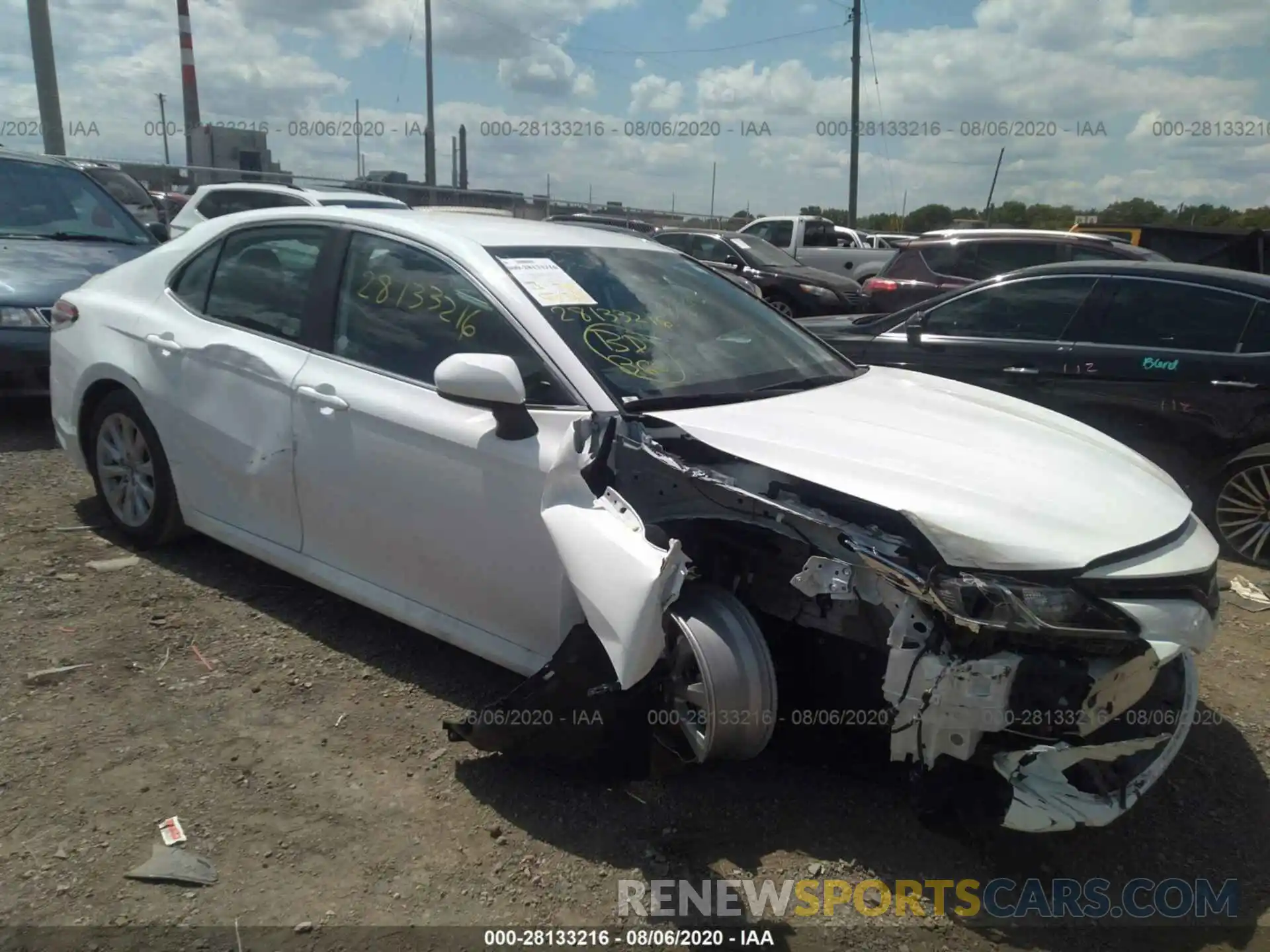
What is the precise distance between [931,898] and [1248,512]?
145 inches

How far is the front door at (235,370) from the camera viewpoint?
3.67 meters

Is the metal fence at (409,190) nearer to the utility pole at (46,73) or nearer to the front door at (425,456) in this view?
the utility pole at (46,73)

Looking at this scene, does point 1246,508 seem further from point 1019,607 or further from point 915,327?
point 1019,607

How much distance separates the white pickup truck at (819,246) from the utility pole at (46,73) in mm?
11196

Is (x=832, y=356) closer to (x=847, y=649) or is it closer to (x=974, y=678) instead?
(x=847, y=649)

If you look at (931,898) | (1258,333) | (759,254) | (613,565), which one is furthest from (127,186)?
(931,898)

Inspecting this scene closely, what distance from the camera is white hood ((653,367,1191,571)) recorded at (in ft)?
8.04

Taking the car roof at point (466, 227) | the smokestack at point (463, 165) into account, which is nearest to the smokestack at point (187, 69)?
the smokestack at point (463, 165)

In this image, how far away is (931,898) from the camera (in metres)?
2.60

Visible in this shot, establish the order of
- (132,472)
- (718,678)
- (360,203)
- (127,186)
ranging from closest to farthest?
(718,678) < (132,472) < (360,203) < (127,186)

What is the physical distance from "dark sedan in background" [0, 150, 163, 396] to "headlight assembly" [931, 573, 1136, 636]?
5.82 metres

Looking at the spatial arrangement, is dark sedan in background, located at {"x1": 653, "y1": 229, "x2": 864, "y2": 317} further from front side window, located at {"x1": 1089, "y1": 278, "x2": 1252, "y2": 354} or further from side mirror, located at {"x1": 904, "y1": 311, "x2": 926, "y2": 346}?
front side window, located at {"x1": 1089, "y1": 278, "x2": 1252, "y2": 354}

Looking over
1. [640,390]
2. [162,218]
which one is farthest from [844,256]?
[640,390]

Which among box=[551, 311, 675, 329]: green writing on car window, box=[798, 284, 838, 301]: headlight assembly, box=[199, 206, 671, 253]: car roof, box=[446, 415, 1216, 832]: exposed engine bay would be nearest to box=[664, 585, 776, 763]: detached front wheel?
box=[446, 415, 1216, 832]: exposed engine bay
